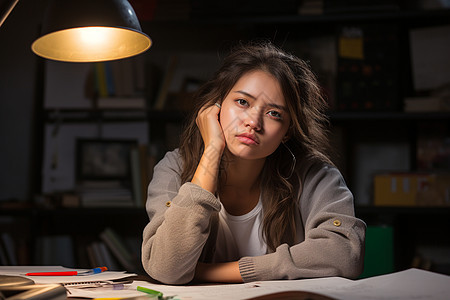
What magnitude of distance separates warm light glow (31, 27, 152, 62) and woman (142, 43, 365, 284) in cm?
27

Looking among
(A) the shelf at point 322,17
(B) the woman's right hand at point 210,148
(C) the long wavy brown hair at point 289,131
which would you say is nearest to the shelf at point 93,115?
(A) the shelf at point 322,17

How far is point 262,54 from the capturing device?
1.29 m

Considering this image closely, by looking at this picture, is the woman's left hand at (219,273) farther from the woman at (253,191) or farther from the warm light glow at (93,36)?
the warm light glow at (93,36)

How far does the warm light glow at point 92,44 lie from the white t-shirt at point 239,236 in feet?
1.61

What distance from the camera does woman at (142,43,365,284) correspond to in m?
1.01

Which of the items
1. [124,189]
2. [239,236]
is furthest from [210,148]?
[124,189]

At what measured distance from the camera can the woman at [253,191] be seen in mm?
1014

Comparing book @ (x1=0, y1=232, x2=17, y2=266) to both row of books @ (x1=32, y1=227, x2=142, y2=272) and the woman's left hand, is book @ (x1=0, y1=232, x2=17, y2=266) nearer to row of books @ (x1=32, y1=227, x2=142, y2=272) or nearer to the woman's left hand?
row of books @ (x1=32, y1=227, x2=142, y2=272)

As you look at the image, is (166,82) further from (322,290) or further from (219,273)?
(322,290)

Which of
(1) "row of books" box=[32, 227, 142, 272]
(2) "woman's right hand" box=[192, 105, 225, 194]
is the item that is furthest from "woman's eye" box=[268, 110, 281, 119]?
(1) "row of books" box=[32, 227, 142, 272]

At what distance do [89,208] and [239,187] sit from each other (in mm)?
1336

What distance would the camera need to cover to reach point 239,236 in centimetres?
131

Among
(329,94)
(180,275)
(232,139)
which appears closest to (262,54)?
(232,139)

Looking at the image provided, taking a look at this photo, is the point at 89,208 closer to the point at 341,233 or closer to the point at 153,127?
the point at 153,127
